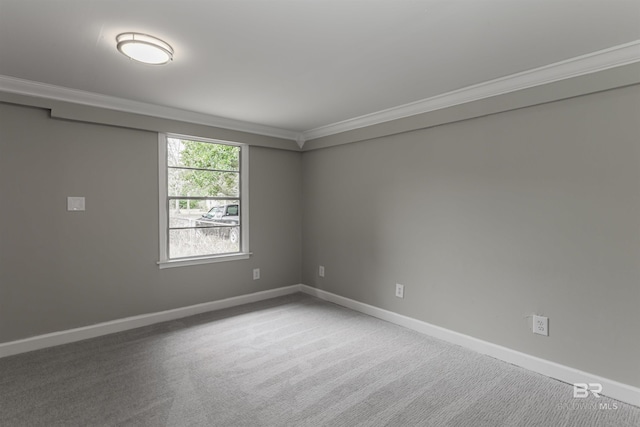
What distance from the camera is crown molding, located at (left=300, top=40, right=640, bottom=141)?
2104 mm

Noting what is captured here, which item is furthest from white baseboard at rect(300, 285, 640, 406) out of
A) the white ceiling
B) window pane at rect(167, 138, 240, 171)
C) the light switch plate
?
the light switch plate

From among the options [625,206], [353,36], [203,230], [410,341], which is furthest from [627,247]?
[203,230]

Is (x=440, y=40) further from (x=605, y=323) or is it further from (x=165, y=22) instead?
(x=605, y=323)

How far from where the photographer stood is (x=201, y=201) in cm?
386

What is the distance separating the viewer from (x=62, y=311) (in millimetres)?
2980

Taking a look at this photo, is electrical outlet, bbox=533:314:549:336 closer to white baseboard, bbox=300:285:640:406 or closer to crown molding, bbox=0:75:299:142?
white baseboard, bbox=300:285:640:406

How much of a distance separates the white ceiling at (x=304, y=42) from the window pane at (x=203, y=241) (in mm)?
1545

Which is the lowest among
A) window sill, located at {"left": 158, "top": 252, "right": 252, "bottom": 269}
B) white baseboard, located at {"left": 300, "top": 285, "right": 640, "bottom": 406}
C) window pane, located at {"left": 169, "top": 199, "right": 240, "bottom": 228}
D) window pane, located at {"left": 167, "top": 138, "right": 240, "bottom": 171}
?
white baseboard, located at {"left": 300, "top": 285, "right": 640, "bottom": 406}

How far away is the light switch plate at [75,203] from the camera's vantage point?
9.82 feet

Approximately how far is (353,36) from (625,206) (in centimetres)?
208

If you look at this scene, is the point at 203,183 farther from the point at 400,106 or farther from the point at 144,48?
the point at 400,106

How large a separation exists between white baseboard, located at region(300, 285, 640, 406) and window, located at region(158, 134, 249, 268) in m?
1.80

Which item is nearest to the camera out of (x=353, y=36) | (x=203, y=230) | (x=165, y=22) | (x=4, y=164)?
(x=165, y=22)

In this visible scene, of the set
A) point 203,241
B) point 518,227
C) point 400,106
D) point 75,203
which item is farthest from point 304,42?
point 203,241
